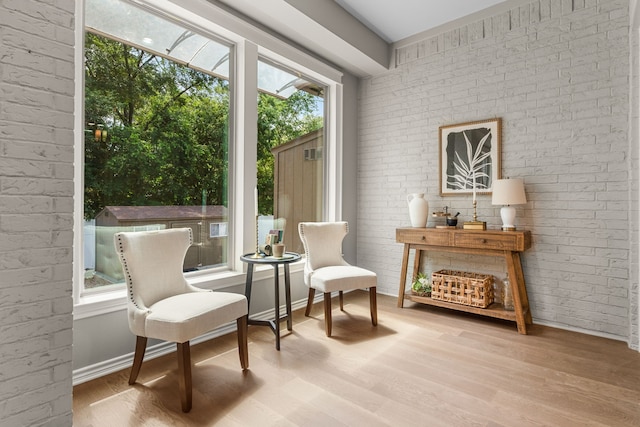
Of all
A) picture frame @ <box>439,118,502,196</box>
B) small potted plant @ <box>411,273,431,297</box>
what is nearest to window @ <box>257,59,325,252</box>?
small potted plant @ <box>411,273,431,297</box>

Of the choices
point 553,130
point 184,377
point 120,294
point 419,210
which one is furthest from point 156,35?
point 553,130

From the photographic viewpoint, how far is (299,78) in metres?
3.71

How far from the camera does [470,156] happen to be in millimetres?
3430

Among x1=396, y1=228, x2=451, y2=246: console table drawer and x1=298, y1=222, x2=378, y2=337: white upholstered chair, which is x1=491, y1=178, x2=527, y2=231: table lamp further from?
x1=298, y1=222, x2=378, y2=337: white upholstered chair

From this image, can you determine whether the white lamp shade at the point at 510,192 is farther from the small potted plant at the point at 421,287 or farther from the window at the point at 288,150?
the window at the point at 288,150

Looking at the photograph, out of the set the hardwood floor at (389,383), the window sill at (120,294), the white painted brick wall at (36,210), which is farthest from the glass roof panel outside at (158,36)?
the hardwood floor at (389,383)

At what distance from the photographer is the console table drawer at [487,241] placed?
2.84 metres

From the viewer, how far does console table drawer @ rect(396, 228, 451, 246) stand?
127 inches

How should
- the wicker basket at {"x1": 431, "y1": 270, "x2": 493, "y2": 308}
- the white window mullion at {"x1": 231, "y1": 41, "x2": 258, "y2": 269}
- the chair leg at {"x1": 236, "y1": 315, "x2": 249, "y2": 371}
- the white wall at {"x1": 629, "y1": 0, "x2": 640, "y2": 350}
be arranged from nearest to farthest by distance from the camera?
the chair leg at {"x1": 236, "y1": 315, "x2": 249, "y2": 371} → the white wall at {"x1": 629, "y1": 0, "x2": 640, "y2": 350} → the white window mullion at {"x1": 231, "y1": 41, "x2": 258, "y2": 269} → the wicker basket at {"x1": 431, "y1": 270, "x2": 493, "y2": 308}

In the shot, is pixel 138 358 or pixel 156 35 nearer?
pixel 138 358

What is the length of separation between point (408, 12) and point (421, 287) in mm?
2741

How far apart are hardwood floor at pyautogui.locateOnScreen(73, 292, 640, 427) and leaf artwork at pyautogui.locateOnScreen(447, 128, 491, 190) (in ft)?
4.66

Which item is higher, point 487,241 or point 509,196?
point 509,196

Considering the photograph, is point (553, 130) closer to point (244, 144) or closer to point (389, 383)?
point (389, 383)
